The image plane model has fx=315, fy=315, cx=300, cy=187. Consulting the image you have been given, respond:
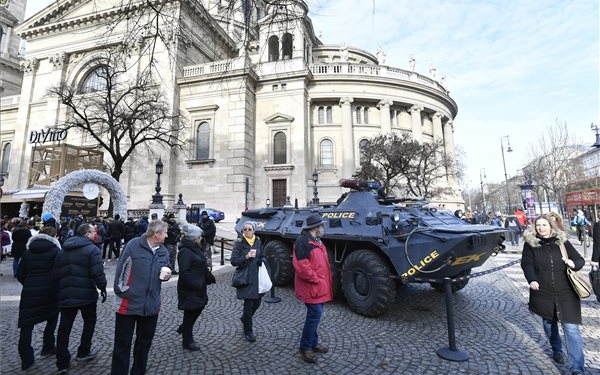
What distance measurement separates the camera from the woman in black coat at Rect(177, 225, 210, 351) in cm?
420

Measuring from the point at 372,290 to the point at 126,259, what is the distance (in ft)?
13.5

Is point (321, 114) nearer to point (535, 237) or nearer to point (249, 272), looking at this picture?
point (249, 272)

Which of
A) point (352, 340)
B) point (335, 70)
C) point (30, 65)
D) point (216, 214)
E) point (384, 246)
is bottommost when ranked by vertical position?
point (352, 340)

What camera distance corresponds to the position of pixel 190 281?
13.8ft

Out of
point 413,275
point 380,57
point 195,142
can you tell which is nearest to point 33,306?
point 413,275

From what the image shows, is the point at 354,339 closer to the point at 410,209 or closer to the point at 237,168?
the point at 410,209

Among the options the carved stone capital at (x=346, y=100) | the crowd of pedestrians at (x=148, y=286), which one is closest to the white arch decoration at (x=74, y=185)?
the crowd of pedestrians at (x=148, y=286)

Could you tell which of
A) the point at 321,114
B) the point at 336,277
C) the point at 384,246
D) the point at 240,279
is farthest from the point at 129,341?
the point at 321,114

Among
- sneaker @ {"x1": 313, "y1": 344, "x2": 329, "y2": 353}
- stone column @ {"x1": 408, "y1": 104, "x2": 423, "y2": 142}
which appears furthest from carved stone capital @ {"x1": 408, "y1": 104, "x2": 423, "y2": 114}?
sneaker @ {"x1": 313, "y1": 344, "x2": 329, "y2": 353}

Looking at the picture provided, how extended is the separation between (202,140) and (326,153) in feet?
38.1

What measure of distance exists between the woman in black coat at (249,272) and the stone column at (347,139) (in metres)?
24.2

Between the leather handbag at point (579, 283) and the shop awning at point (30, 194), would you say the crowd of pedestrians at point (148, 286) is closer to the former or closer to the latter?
the leather handbag at point (579, 283)

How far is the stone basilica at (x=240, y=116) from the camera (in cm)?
2631

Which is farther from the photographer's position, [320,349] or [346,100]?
[346,100]
